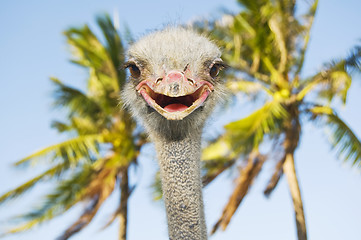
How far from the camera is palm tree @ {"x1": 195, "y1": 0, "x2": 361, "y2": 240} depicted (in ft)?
23.0

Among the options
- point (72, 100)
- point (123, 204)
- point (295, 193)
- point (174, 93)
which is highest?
Answer: point (72, 100)

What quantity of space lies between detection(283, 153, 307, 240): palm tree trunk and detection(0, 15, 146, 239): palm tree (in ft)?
9.59

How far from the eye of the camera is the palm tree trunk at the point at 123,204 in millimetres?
8154

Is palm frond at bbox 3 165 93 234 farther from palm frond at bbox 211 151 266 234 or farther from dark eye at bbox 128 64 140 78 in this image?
dark eye at bbox 128 64 140 78

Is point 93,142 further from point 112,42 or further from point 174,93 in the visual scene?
point 174,93

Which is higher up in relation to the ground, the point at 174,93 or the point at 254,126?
the point at 254,126

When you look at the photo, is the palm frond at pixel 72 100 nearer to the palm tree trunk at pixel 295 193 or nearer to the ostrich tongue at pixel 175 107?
the palm tree trunk at pixel 295 193

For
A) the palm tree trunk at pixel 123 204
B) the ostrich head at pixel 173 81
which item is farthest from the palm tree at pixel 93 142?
the ostrich head at pixel 173 81

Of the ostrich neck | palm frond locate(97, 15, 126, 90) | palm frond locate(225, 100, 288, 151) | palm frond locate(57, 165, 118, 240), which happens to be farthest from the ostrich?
palm frond locate(57, 165, 118, 240)

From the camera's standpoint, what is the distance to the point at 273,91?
8.14m

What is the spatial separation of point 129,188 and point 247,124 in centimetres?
293

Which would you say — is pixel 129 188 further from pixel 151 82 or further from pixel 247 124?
pixel 151 82

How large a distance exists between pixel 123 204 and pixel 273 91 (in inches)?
140

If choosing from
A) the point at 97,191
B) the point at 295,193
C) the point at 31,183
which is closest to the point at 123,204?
the point at 97,191
